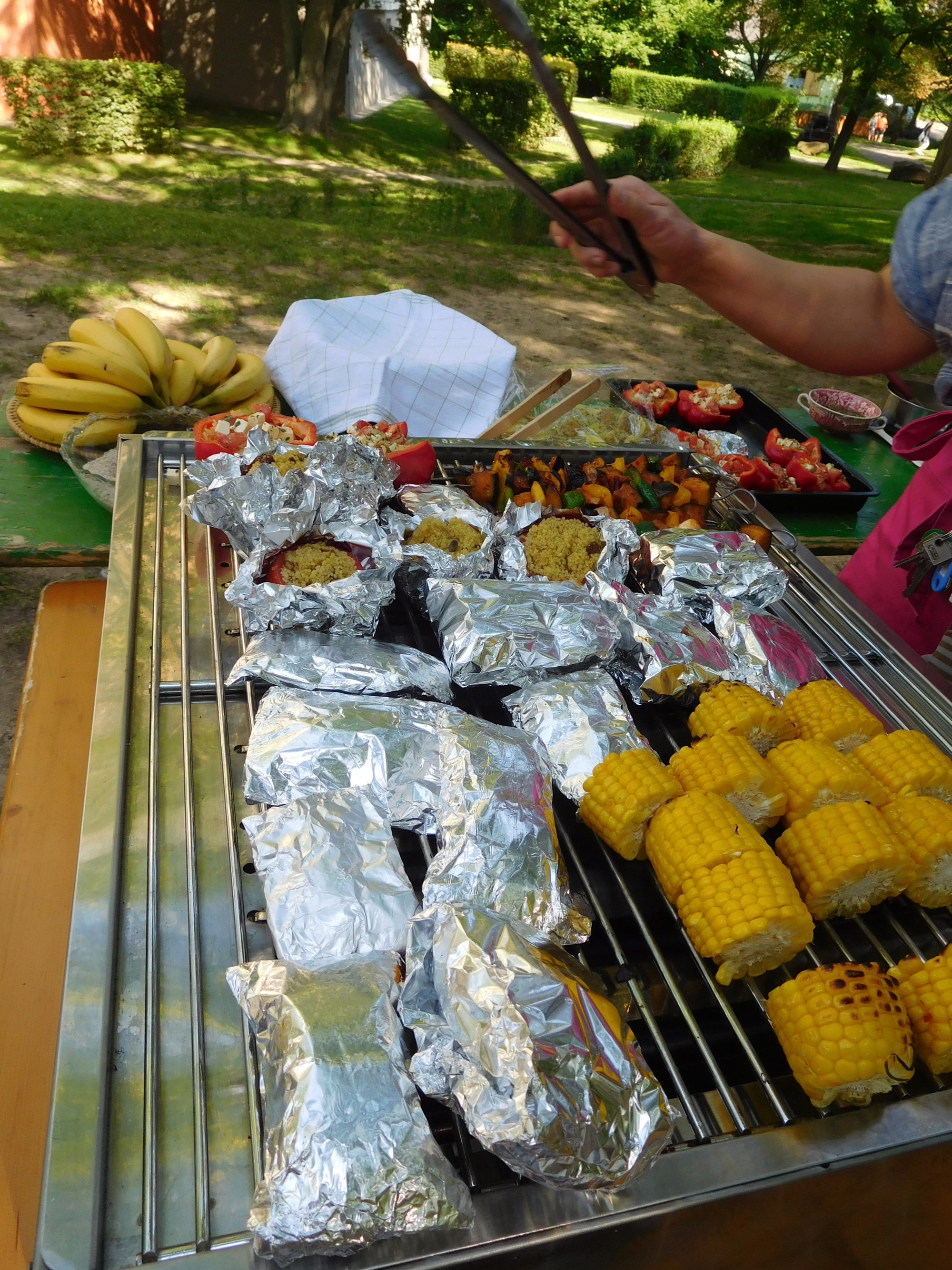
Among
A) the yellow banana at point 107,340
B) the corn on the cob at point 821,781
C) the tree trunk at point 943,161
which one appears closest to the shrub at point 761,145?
the tree trunk at point 943,161

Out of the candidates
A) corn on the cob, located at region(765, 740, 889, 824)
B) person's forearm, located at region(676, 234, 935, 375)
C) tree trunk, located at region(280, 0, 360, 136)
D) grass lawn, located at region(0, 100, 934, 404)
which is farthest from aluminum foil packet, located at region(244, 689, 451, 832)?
tree trunk, located at region(280, 0, 360, 136)

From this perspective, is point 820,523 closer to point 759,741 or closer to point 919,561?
point 919,561

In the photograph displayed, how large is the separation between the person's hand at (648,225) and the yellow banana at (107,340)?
6.71 ft

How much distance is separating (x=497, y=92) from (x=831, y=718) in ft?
60.5

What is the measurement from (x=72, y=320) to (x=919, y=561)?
672 cm

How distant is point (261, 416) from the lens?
2.73 metres

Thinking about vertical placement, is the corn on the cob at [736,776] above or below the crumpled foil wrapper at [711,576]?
below

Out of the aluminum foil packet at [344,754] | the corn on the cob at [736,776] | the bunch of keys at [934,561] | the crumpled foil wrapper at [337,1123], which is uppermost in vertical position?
the bunch of keys at [934,561]

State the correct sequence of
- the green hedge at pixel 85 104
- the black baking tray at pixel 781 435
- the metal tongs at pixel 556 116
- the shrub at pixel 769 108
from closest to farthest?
the metal tongs at pixel 556 116, the black baking tray at pixel 781 435, the green hedge at pixel 85 104, the shrub at pixel 769 108

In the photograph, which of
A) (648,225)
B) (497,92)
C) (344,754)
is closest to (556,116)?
(648,225)

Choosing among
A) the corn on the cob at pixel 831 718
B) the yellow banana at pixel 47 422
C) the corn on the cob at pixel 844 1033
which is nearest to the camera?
the corn on the cob at pixel 844 1033

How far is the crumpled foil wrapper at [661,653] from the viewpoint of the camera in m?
1.95

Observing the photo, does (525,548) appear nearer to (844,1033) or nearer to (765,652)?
(765,652)

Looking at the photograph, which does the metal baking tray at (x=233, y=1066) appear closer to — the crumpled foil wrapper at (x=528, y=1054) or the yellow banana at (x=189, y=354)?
the crumpled foil wrapper at (x=528, y=1054)
